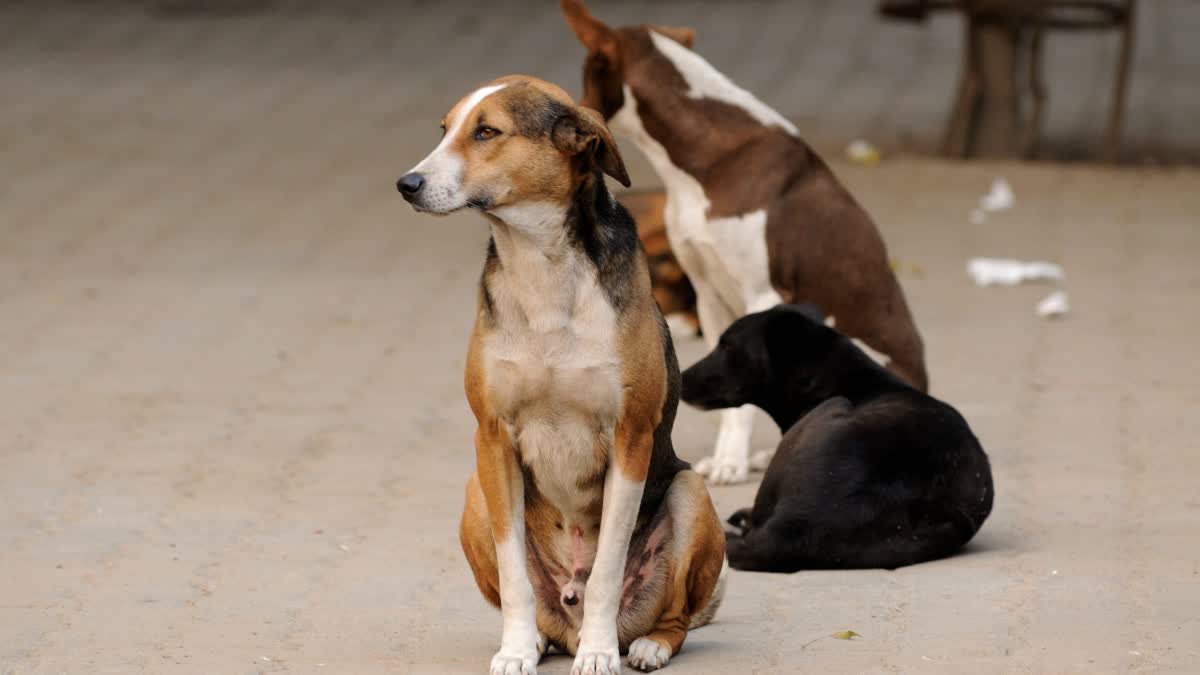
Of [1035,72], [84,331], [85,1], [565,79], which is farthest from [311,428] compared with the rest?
[85,1]

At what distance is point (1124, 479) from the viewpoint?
6520 mm

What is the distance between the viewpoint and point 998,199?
1162 centimetres

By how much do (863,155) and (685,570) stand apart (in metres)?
8.52

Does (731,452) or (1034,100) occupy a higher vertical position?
(731,452)

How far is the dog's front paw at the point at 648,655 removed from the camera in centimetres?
448

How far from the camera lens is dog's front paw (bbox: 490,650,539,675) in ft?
14.2

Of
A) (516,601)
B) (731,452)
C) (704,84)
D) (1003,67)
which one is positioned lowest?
(1003,67)

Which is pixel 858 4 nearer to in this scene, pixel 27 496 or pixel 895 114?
pixel 895 114

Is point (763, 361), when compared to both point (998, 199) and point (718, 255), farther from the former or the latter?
point (998, 199)

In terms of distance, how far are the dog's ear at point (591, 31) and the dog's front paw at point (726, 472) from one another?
4.89 feet

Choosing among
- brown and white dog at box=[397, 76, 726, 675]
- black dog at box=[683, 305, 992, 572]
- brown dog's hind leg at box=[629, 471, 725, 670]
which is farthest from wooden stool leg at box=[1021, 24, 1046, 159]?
brown and white dog at box=[397, 76, 726, 675]

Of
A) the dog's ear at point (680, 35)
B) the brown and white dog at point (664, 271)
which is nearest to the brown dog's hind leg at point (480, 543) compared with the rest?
the dog's ear at point (680, 35)

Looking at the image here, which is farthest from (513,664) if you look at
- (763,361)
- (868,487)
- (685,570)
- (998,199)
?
(998,199)

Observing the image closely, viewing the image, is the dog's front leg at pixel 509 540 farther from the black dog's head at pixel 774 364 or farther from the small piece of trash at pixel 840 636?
the black dog's head at pixel 774 364
